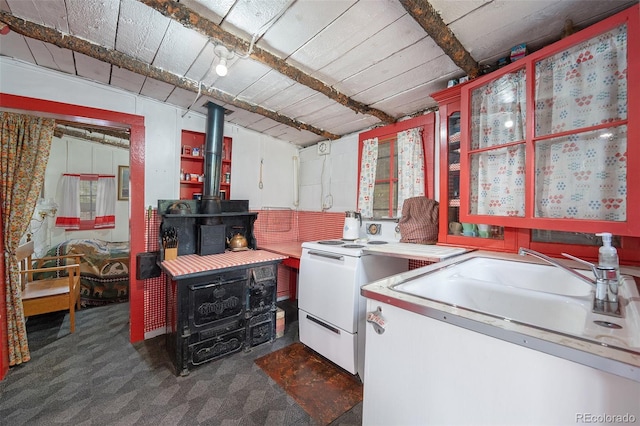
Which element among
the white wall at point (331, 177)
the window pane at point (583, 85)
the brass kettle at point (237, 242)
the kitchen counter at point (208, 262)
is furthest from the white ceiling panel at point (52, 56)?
the window pane at point (583, 85)

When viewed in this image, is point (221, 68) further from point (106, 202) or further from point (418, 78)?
point (106, 202)

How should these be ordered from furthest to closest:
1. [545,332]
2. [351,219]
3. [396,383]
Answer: [351,219]
[396,383]
[545,332]

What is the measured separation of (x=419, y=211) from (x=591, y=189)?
1010 mm

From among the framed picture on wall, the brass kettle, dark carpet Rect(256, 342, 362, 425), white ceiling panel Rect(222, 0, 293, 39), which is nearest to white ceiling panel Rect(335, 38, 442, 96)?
white ceiling panel Rect(222, 0, 293, 39)

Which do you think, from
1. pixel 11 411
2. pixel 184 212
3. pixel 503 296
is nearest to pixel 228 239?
pixel 184 212

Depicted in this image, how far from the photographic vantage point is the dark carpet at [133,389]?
1446 millimetres

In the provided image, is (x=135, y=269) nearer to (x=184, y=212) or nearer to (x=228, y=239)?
(x=184, y=212)

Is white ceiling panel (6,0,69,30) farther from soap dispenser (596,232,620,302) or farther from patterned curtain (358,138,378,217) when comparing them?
soap dispenser (596,232,620,302)

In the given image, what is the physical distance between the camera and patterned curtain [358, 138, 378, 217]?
2611 millimetres

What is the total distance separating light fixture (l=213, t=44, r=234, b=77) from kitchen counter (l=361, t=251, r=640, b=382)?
1542 millimetres

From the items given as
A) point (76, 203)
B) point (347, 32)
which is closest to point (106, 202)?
point (76, 203)

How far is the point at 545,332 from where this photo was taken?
61 cm

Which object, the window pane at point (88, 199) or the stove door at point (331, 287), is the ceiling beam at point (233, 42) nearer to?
the stove door at point (331, 287)

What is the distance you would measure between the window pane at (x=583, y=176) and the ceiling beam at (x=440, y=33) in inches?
24.6
